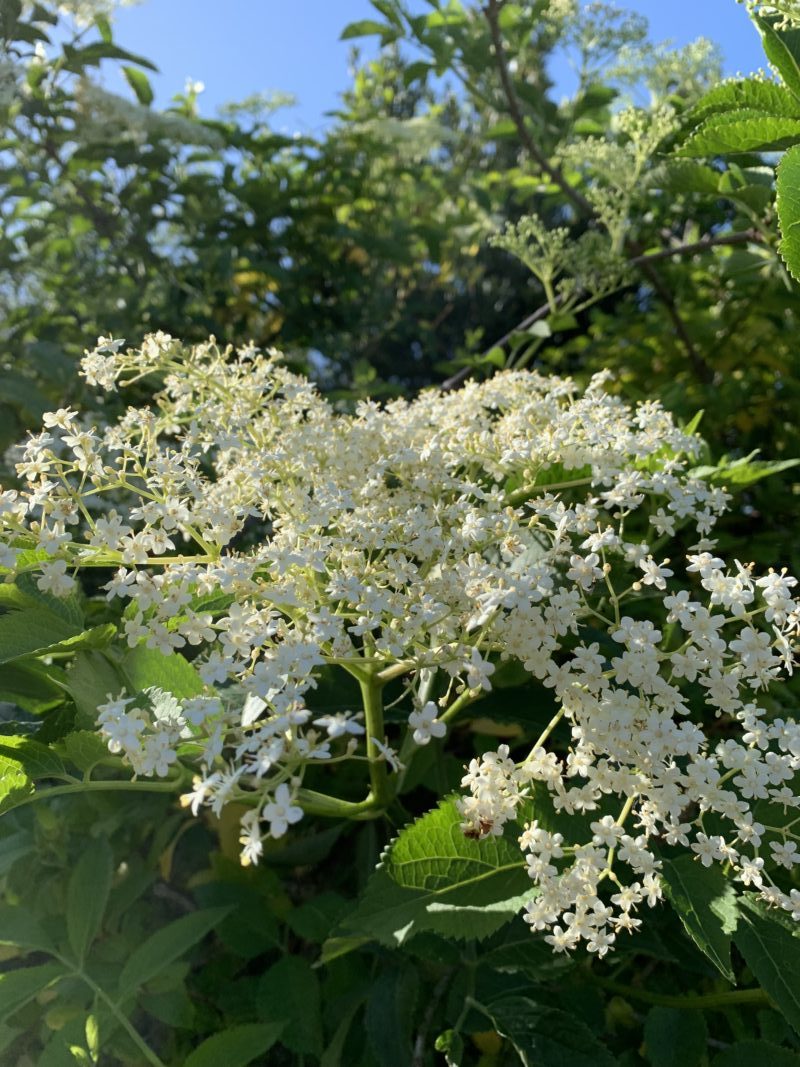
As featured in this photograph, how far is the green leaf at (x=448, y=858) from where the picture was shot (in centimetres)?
77

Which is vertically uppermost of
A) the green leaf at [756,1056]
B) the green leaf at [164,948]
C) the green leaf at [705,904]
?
the green leaf at [164,948]

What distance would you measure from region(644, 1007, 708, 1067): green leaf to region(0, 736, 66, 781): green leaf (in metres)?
0.62

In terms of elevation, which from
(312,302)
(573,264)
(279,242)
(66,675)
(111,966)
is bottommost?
(111,966)

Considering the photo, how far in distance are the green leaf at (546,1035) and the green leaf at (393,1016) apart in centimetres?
9

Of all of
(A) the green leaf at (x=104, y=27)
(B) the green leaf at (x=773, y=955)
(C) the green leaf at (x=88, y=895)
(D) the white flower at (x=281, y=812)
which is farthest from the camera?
(A) the green leaf at (x=104, y=27)

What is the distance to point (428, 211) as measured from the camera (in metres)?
2.39

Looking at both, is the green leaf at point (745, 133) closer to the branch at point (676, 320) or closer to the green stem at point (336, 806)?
the branch at point (676, 320)

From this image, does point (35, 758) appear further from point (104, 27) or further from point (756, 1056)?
point (104, 27)

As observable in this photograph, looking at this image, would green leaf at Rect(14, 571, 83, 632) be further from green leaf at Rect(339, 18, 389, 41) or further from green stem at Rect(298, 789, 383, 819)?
green leaf at Rect(339, 18, 389, 41)

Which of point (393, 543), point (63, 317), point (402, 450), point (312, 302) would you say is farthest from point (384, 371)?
point (393, 543)

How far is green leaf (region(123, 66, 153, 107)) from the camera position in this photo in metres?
2.09

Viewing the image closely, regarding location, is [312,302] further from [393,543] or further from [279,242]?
[393,543]

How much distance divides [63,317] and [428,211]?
1.00m

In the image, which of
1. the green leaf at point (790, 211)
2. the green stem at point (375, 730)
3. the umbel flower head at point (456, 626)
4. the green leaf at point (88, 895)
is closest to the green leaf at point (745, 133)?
the green leaf at point (790, 211)
